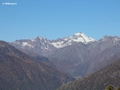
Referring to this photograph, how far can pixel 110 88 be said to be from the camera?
399ft

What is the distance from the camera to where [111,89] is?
12225cm

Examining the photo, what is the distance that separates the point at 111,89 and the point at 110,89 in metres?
0.75

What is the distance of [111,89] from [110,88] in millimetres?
981

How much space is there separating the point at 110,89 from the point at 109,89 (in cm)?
46

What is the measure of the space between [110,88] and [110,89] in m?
0.43

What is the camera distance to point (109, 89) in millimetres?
121500

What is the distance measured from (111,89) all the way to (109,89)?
118cm

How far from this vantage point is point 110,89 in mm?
121688
